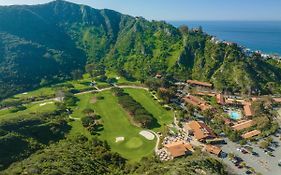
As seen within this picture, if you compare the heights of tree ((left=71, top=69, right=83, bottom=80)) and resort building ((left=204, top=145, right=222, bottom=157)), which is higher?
tree ((left=71, top=69, right=83, bottom=80))

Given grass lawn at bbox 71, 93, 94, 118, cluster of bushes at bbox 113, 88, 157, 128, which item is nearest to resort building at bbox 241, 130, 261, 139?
cluster of bushes at bbox 113, 88, 157, 128

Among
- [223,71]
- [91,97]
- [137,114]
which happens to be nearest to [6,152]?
[137,114]

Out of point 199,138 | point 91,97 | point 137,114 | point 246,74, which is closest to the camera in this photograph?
point 199,138

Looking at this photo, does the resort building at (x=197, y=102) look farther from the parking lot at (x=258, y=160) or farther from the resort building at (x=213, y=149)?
the resort building at (x=213, y=149)

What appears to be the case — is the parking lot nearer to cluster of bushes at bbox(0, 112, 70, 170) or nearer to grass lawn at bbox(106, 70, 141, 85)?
cluster of bushes at bbox(0, 112, 70, 170)

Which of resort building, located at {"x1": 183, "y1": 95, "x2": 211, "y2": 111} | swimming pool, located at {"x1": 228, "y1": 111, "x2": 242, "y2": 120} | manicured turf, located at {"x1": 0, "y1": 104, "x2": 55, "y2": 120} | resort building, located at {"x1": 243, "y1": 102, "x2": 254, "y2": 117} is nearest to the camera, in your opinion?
manicured turf, located at {"x1": 0, "y1": 104, "x2": 55, "y2": 120}

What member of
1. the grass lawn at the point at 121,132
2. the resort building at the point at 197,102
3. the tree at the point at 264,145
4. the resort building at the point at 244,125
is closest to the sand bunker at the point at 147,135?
the grass lawn at the point at 121,132

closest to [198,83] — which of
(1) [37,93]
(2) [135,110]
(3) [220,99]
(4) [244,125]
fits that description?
(3) [220,99]

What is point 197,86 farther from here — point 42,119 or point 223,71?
point 42,119
